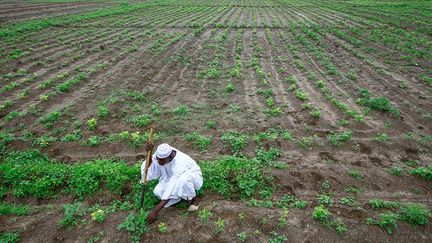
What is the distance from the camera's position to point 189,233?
4.80m

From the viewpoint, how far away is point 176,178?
17.3 ft

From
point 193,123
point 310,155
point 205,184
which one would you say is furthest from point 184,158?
point 310,155

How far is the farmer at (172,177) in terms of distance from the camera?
509cm

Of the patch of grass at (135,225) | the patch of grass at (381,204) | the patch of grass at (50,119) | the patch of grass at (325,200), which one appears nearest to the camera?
the patch of grass at (135,225)

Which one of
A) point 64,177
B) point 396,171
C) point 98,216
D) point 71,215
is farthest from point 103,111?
point 396,171

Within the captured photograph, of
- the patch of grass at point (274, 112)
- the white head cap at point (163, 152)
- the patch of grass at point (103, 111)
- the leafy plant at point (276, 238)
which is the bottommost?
the leafy plant at point (276, 238)

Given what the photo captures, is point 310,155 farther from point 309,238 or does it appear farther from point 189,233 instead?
point 189,233

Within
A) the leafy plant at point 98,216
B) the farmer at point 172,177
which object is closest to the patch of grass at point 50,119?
the leafy plant at point 98,216

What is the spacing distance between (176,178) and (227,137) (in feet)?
7.60

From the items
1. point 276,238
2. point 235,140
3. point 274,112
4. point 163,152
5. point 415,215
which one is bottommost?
point 276,238

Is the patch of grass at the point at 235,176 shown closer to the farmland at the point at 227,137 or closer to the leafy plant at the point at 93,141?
the farmland at the point at 227,137

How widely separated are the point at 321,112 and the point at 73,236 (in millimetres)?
7108

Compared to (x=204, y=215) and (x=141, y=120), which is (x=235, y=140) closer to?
(x=204, y=215)

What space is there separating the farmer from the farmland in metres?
0.24
